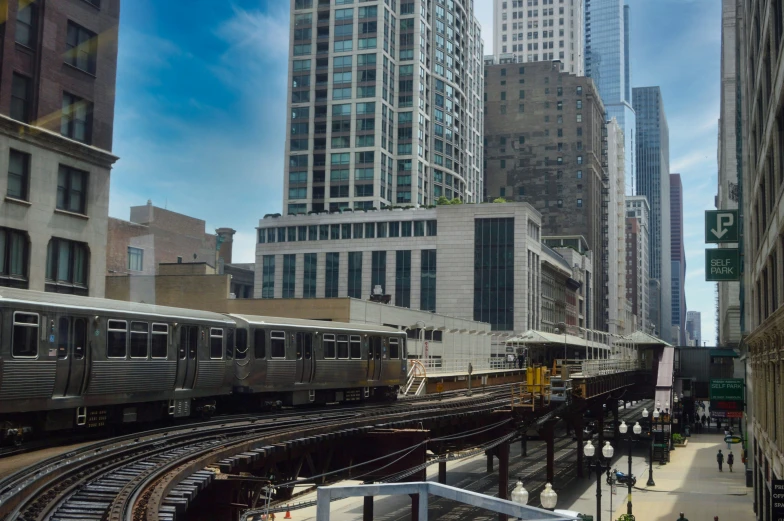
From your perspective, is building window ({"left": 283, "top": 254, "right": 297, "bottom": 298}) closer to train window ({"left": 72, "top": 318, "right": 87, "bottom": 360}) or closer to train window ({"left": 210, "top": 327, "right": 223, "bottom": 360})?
train window ({"left": 210, "top": 327, "right": 223, "bottom": 360})

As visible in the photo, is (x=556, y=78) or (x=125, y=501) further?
(x=556, y=78)

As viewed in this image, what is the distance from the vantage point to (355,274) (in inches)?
4023

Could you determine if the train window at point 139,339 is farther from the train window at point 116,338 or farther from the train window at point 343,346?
the train window at point 343,346

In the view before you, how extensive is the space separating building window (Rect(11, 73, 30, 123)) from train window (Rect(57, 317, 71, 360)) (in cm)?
1458

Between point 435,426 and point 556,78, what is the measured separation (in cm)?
14509

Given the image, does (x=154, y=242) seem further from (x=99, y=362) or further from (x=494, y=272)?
(x=99, y=362)

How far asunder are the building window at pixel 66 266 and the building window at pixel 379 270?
6563 cm

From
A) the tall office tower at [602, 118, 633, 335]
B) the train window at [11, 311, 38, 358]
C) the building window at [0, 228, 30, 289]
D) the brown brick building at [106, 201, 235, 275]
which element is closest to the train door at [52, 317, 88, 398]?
the train window at [11, 311, 38, 358]

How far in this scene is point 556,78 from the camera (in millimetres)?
164000

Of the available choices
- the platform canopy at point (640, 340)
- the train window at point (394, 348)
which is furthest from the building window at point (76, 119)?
the platform canopy at point (640, 340)

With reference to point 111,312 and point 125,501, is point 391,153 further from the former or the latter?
point 125,501

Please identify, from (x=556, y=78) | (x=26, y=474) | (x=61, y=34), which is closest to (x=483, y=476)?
(x=61, y=34)

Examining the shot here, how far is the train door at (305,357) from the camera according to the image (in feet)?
107

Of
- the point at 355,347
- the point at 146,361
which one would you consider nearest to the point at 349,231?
the point at 355,347
